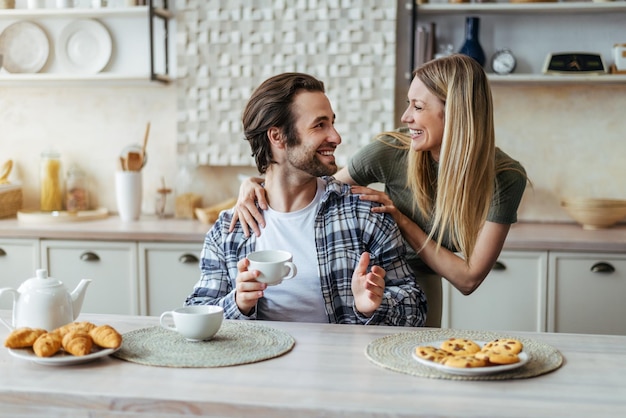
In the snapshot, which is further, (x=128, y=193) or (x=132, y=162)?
(x=132, y=162)

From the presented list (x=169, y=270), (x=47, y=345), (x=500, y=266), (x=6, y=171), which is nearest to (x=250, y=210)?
(x=47, y=345)

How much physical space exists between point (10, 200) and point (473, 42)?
235 cm

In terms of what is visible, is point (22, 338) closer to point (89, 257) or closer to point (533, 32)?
point (89, 257)

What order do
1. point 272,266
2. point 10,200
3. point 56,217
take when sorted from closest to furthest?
point 272,266 → point 56,217 → point 10,200

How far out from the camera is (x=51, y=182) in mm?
3943

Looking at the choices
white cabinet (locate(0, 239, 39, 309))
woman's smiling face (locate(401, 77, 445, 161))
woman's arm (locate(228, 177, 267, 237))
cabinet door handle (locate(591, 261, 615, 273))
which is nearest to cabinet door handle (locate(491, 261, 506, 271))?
cabinet door handle (locate(591, 261, 615, 273))

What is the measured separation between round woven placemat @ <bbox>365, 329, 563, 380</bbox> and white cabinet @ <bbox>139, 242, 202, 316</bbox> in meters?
1.80

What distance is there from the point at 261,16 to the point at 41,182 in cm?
137

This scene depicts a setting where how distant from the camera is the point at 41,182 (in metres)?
3.95

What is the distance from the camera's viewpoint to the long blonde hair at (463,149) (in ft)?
7.20

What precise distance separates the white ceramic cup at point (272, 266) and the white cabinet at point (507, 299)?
1.64 meters

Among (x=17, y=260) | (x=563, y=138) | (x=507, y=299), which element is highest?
(x=563, y=138)

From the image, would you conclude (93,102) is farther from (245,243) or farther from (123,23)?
(245,243)

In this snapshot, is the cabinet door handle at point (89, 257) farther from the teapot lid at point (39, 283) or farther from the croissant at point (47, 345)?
the croissant at point (47, 345)
